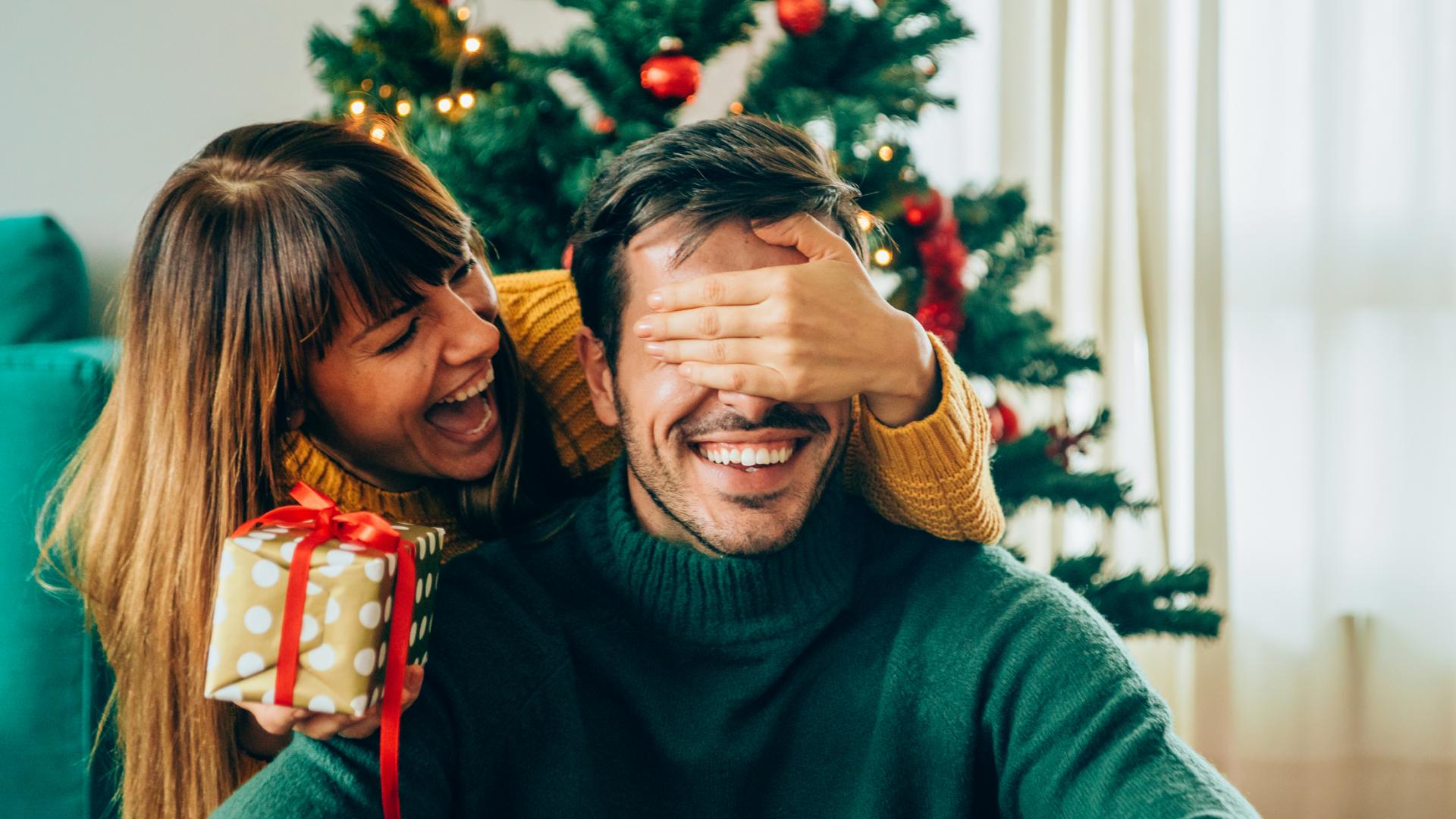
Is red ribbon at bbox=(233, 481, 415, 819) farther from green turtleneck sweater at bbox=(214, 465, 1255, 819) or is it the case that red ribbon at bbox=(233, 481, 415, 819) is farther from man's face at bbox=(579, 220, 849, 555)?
man's face at bbox=(579, 220, 849, 555)

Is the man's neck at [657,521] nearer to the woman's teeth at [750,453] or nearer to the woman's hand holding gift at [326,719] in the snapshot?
the woman's teeth at [750,453]

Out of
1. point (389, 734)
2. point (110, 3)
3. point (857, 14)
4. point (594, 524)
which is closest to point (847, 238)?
point (594, 524)

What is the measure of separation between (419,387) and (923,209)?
0.75 metres

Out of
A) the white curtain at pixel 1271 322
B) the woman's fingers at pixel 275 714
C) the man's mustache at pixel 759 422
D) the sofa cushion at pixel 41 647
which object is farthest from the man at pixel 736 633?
the white curtain at pixel 1271 322

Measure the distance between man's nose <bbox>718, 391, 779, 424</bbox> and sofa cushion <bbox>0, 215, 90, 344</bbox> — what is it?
1201 mm

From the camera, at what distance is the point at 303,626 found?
766mm

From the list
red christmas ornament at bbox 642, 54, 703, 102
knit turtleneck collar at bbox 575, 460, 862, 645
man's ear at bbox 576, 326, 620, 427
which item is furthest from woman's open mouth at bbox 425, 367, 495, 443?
red christmas ornament at bbox 642, 54, 703, 102

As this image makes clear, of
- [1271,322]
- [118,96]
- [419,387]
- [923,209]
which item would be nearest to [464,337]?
[419,387]

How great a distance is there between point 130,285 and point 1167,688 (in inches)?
86.4

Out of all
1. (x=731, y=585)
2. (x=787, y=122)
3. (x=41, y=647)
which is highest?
(x=787, y=122)

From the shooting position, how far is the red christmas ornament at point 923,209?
1.48 metres

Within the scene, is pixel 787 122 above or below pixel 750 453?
above

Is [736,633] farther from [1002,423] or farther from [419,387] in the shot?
[1002,423]

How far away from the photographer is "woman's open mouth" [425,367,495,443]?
1.18 metres
